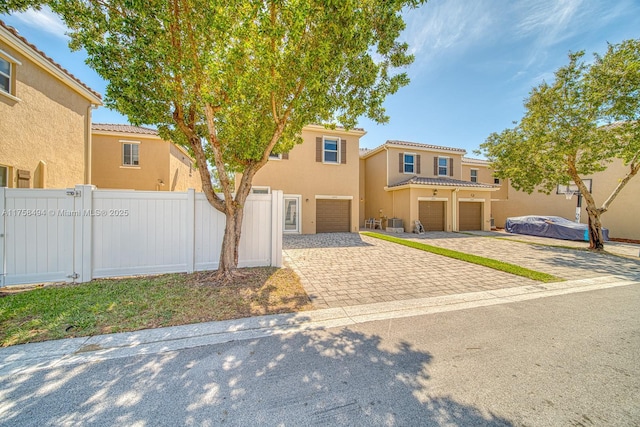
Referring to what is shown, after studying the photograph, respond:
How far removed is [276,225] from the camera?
21.9ft

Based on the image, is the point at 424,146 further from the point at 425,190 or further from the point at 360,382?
the point at 360,382

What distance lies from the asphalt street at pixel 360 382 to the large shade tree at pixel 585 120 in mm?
9377

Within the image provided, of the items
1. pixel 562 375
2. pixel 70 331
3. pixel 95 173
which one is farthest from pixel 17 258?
pixel 95 173

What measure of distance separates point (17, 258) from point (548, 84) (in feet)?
58.3

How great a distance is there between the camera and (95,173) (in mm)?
14055

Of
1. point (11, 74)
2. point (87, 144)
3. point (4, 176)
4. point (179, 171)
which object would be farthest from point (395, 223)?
point (11, 74)

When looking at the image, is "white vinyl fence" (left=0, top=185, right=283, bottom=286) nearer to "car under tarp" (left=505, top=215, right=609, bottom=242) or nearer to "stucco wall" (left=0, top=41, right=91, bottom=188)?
"stucco wall" (left=0, top=41, right=91, bottom=188)

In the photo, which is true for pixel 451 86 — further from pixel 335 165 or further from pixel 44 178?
pixel 44 178

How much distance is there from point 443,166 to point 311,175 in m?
10.9

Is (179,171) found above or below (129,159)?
below

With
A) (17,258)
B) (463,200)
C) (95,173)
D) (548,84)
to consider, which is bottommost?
(17,258)

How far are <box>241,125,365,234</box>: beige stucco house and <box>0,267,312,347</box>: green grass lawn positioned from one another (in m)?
8.75

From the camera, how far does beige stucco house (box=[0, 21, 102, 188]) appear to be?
21.5ft

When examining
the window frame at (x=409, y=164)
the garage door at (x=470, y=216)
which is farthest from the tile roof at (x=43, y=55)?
the garage door at (x=470, y=216)
